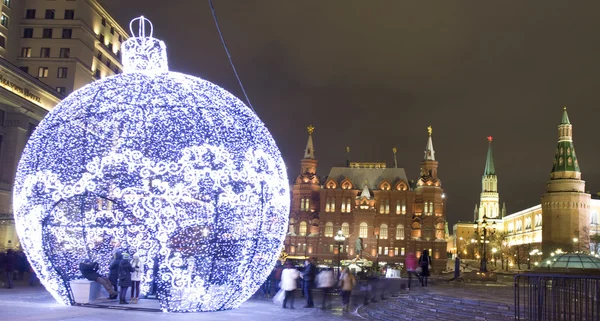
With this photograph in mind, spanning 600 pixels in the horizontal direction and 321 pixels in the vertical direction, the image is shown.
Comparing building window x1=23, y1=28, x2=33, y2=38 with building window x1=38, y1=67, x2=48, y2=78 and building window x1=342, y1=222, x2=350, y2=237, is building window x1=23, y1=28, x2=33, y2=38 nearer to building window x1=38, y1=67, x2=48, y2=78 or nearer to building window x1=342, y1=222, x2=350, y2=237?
building window x1=38, y1=67, x2=48, y2=78

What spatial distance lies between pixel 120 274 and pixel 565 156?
361ft

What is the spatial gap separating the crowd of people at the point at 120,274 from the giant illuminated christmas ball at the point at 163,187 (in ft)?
1.36

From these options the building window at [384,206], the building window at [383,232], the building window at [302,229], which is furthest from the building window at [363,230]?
the building window at [302,229]

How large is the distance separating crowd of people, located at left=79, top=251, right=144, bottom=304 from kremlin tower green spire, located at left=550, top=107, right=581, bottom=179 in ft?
356

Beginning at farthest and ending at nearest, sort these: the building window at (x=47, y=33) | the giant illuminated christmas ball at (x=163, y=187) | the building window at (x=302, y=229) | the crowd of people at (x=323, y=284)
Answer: the building window at (x=302, y=229) → the building window at (x=47, y=33) → the crowd of people at (x=323, y=284) → the giant illuminated christmas ball at (x=163, y=187)

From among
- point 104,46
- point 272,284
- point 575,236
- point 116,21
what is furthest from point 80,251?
point 575,236

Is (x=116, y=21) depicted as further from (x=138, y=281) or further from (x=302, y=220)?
(x=138, y=281)

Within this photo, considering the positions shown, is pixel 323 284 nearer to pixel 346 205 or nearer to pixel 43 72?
pixel 43 72

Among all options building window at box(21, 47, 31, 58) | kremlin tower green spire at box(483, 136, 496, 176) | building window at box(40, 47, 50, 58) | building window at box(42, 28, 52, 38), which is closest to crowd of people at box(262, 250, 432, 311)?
building window at box(40, 47, 50, 58)

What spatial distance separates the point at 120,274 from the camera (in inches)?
593

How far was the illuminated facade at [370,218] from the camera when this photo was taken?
3627 inches

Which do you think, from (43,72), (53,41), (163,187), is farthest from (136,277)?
(53,41)

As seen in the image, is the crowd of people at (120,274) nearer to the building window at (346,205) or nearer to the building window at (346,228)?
the building window at (346,228)

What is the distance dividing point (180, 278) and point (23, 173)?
177 inches
